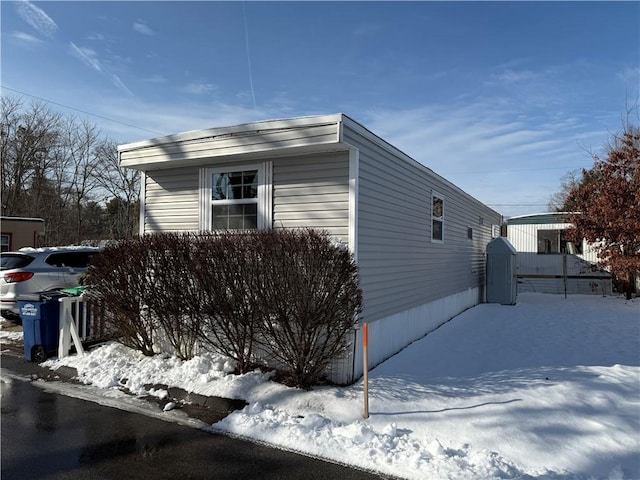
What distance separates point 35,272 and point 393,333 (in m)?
7.23

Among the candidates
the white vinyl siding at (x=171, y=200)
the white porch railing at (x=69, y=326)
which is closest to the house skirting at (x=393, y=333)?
the white vinyl siding at (x=171, y=200)

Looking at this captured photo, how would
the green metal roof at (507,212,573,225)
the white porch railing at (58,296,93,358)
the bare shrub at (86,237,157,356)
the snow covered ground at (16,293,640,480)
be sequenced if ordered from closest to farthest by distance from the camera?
the snow covered ground at (16,293,640,480)
the bare shrub at (86,237,157,356)
the white porch railing at (58,296,93,358)
the green metal roof at (507,212,573,225)

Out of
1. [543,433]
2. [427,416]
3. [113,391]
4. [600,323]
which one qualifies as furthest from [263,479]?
[600,323]

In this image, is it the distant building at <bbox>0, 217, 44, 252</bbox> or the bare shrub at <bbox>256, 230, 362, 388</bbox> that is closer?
the bare shrub at <bbox>256, 230, 362, 388</bbox>

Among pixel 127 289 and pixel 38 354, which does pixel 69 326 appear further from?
pixel 127 289

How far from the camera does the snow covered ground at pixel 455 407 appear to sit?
379 cm

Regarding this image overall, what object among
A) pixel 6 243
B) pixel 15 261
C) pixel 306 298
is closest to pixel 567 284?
pixel 306 298

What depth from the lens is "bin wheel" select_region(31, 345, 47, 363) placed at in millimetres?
6969

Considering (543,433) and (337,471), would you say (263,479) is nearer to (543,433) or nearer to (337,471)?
(337,471)

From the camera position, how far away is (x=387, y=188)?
280 inches

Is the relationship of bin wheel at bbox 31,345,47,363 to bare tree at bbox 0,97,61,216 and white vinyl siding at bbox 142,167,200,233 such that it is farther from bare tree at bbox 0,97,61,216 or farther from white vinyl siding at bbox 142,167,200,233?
bare tree at bbox 0,97,61,216

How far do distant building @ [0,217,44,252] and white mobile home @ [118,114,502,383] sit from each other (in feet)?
45.0

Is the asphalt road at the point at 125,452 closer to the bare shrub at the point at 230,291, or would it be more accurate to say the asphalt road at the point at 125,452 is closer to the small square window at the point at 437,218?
the bare shrub at the point at 230,291

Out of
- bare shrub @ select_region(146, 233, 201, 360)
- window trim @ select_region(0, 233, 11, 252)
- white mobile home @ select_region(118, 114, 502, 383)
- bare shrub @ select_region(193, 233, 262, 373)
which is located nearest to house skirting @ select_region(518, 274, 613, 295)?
white mobile home @ select_region(118, 114, 502, 383)
